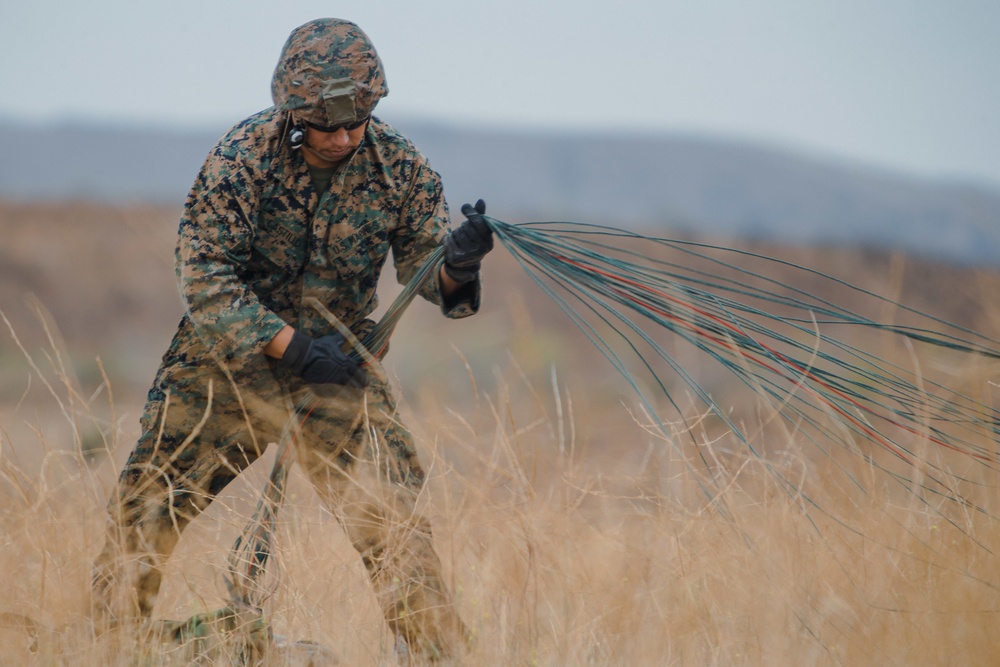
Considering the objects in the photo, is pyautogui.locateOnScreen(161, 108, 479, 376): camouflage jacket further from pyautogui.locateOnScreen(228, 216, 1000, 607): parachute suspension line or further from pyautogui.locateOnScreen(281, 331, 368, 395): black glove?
pyautogui.locateOnScreen(228, 216, 1000, 607): parachute suspension line

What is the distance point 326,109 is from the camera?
102 inches

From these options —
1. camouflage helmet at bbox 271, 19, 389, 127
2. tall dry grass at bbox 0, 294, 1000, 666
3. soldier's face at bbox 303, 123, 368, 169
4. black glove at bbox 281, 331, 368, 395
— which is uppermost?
camouflage helmet at bbox 271, 19, 389, 127

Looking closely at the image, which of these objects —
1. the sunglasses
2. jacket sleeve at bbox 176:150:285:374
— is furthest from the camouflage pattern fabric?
the sunglasses

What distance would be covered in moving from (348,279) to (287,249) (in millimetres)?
198

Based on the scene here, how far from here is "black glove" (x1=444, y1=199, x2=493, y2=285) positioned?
265cm

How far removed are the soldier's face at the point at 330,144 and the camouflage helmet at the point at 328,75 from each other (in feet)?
0.17

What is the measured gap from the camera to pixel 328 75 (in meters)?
2.61

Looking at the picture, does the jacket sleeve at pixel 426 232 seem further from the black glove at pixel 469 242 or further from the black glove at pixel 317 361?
the black glove at pixel 317 361

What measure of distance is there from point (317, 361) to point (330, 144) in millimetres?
612

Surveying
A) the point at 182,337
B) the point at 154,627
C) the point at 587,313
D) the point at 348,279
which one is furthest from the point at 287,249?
the point at 587,313

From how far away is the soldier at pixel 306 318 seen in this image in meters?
2.62

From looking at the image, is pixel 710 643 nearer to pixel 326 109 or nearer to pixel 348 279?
pixel 348 279

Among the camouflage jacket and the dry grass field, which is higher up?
the camouflage jacket

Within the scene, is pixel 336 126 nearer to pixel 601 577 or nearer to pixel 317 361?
pixel 317 361
